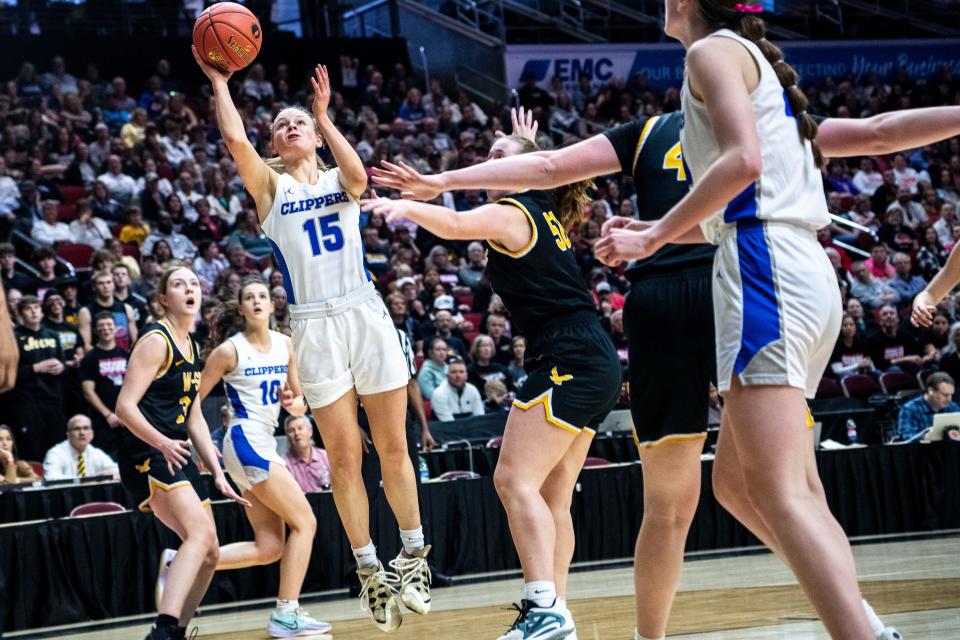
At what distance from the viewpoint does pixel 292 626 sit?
6840 mm

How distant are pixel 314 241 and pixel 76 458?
5597 mm

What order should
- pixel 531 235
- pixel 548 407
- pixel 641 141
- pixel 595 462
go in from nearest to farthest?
pixel 641 141
pixel 548 407
pixel 531 235
pixel 595 462

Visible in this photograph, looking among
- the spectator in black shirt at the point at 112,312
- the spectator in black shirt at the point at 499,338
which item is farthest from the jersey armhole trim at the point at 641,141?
the spectator in black shirt at the point at 499,338

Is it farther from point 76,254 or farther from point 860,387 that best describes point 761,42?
point 76,254

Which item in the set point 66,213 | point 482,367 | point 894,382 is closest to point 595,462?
point 482,367

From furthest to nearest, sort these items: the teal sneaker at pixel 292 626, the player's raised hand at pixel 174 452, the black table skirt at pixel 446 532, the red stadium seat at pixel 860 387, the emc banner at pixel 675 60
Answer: the emc banner at pixel 675 60 < the red stadium seat at pixel 860 387 < the black table skirt at pixel 446 532 < the teal sneaker at pixel 292 626 < the player's raised hand at pixel 174 452

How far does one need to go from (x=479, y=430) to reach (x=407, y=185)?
7593mm

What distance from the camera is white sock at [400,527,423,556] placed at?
18.9 ft

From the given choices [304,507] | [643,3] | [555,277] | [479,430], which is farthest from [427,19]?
[555,277]

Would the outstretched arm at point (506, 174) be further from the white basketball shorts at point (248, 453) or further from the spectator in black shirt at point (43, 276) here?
the spectator in black shirt at point (43, 276)

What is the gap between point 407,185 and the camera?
4.00m

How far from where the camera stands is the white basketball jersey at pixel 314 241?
220 inches

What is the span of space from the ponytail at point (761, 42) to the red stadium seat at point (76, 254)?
11886 millimetres

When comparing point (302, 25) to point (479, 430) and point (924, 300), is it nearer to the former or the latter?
point (479, 430)
